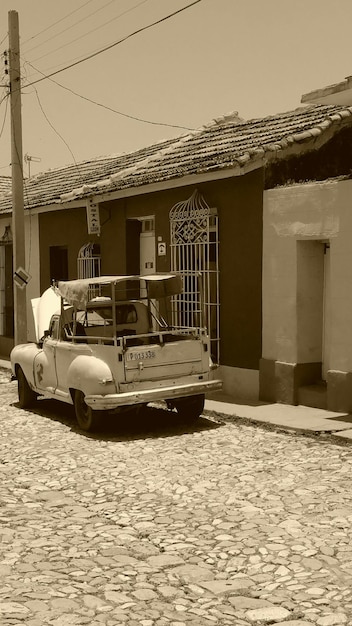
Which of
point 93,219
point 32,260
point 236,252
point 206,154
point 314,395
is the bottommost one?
point 314,395

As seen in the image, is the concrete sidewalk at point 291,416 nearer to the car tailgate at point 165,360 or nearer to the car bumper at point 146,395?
the car bumper at point 146,395

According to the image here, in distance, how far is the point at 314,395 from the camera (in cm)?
1145

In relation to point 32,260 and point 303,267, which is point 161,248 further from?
point 32,260

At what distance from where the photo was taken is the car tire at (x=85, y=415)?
10.2 m

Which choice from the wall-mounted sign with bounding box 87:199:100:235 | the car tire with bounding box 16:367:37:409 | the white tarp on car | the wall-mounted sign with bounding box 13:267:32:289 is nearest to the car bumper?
the white tarp on car

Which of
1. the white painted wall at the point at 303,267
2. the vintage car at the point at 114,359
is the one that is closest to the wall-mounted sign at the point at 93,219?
the vintage car at the point at 114,359

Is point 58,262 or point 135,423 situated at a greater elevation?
point 58,262

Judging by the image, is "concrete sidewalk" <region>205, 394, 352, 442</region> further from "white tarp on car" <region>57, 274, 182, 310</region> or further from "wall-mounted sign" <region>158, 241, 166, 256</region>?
"wall-mounted sign" <region>158, 241, 166, 256</region>

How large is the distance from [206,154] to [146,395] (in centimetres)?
585

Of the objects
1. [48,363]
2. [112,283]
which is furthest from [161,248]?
[112,283]

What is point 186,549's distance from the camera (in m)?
5.88

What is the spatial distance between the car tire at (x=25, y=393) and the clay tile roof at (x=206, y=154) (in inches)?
164

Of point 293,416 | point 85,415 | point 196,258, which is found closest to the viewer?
point 85,415

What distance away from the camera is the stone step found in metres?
11.3
